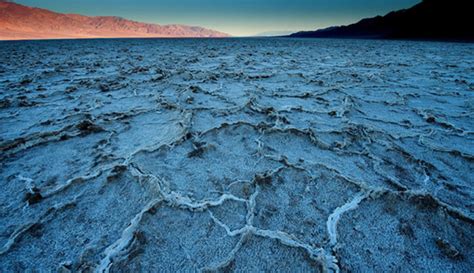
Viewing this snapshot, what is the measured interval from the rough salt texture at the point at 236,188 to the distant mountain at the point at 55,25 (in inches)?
3260

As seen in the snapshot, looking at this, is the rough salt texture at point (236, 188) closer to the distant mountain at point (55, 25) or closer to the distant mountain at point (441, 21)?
the distant mountain at point (441, 21)

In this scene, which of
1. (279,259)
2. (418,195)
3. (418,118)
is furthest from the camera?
(418,118)

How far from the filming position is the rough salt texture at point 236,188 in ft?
3.34

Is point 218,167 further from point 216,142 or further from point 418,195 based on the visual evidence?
point 418,195

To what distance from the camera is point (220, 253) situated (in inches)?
40.9

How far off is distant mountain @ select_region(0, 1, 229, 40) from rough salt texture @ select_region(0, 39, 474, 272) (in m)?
82.8

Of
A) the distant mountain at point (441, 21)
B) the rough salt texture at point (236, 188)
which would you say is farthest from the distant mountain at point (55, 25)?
the distant mountain at point (441, 21)

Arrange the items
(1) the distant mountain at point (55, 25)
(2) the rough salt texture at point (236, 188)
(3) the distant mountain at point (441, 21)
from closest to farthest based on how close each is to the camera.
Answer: (2) the rough salt texture at point (236, 188)
(3) the distant mountain at point (441, 21)
(1) the distant mountain at point (55, 25)

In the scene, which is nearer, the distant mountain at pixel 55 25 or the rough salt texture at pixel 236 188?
the rough salt texture at pixel 236 188

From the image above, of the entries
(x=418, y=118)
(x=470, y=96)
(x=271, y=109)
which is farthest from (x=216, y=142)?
(x=470, y=96)

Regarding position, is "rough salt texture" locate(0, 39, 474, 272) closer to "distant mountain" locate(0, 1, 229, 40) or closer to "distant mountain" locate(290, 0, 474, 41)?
"distant mountain" locate(290, 0, 474, 41)

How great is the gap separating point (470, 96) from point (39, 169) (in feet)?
17.2

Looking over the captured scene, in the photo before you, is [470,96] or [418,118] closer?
[418,118]

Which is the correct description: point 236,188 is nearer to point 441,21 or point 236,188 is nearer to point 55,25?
point 441,21
